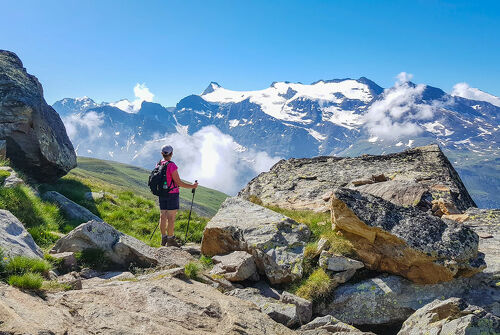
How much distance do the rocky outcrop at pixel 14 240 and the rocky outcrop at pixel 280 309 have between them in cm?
589

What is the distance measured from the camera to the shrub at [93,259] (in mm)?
11523

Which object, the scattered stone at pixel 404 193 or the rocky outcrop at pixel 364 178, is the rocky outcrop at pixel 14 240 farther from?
the scattered stone at pixel 404 193

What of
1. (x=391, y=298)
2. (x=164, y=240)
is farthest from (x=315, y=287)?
(x=164, y=240)

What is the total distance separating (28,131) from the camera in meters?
22.1

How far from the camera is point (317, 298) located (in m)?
11.5

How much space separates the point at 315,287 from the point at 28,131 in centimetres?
2028

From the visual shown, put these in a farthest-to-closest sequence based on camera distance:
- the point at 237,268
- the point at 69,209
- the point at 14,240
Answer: the point at 69,209, the point at 237,268, the point at 14,240

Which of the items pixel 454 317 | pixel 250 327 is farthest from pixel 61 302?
pixel 454 317

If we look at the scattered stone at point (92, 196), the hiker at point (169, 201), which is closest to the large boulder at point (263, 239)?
the hiker at point (169, 201)

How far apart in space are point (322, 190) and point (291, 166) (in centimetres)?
577

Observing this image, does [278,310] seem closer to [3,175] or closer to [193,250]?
[193,250]

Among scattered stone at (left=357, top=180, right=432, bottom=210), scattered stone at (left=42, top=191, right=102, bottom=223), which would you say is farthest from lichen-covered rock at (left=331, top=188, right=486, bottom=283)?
scattered stone at (left=42, top=191, right=102, bottom=223)

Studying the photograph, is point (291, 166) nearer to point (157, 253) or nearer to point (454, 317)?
point (157, 253)

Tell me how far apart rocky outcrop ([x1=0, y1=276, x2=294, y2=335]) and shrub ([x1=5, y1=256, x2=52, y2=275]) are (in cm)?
98
